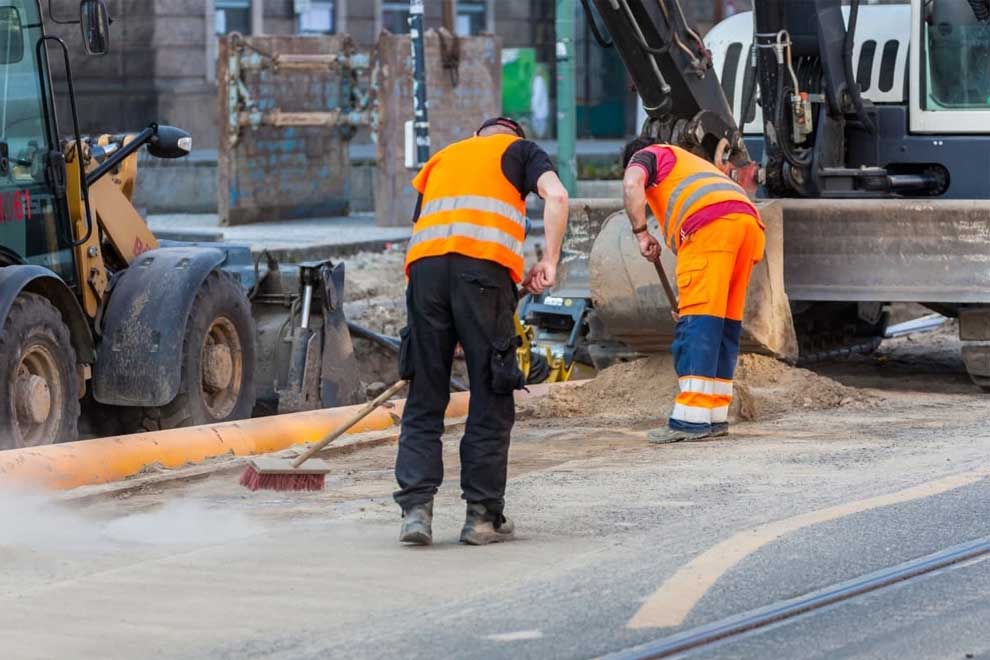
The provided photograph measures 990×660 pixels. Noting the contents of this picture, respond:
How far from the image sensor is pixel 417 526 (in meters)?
7.52

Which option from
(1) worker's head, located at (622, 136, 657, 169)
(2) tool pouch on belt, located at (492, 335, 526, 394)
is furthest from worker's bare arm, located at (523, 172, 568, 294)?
(1) worker's head, located at (622, 136, 657, 169)

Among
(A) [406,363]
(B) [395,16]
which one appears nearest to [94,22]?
(A) [406,363]

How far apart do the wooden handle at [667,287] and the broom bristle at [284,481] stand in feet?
8.62

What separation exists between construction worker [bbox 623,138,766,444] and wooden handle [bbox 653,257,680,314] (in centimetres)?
15

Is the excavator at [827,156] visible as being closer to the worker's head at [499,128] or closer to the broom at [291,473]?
the broom at [291,473]

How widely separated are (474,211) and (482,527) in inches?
47.5

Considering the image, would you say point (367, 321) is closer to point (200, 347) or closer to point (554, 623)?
point (200, 347)

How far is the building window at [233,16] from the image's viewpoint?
32.4m

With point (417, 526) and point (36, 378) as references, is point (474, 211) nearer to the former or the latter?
point (417, 526)

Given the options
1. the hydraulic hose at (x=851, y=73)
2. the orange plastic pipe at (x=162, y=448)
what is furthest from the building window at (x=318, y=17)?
the orange plastic pipe at (x=162, y=448)

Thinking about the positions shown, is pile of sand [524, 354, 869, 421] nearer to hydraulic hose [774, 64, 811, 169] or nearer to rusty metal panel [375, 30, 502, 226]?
hydraulic hose [774, 64, 811, 169]

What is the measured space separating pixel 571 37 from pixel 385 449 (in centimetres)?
1227

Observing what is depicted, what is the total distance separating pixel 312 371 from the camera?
11750mm

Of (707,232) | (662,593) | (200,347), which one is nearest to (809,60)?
(707,232)
